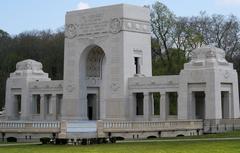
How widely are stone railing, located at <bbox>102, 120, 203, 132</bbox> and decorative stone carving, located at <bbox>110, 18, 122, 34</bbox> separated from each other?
1761 centimetres

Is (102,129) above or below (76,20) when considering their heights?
below

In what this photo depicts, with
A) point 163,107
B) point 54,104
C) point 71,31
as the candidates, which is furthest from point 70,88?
point 163,107

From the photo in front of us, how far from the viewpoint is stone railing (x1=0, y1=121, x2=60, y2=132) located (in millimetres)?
44625

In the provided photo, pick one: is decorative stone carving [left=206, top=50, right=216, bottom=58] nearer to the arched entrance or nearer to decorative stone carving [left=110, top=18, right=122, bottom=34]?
decorative stone carving [left=110, top=18, right=122, bottom=34]

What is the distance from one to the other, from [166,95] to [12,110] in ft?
85.8

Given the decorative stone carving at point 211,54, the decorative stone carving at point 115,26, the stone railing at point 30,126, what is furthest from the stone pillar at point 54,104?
the decorative stone carving at point 211,54

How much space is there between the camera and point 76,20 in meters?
68.8

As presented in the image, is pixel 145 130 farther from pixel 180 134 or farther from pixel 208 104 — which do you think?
pixel 208 104

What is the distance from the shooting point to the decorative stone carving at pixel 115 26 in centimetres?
6419

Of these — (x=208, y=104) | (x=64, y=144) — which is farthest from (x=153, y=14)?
(x=64, y=144)

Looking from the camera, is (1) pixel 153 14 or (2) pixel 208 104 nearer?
(2) pixel 208 104

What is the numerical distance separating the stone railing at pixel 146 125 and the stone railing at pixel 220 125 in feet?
5.10

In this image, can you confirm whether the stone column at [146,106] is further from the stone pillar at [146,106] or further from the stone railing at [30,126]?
the stone railing at [30,126]

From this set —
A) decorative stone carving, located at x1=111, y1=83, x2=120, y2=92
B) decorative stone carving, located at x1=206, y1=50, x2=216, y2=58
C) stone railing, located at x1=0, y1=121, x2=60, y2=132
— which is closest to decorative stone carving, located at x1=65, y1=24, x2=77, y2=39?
decorative stone carving, located at x1=111, y1=83, x2=120, y2=92
